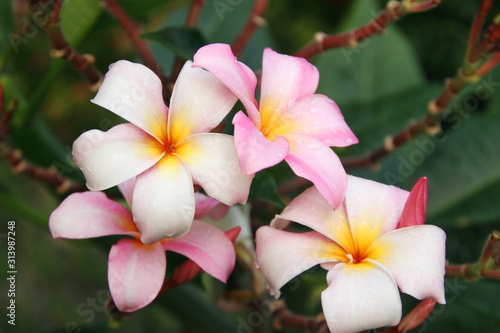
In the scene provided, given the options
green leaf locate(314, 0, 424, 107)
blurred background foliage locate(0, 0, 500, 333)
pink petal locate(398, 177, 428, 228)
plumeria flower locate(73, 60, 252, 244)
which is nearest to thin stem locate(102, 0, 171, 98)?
blurred background foliage locate(0, 0, 500, 333)

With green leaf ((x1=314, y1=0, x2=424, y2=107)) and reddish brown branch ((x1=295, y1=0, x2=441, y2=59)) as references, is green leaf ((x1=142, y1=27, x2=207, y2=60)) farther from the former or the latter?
green leaf ((x1=314, y1=0, x2=424, y2=107))

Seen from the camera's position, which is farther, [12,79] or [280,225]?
[12,79]

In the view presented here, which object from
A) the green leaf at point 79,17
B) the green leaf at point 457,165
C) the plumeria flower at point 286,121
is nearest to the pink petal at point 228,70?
the plumeria flower at point 286,121

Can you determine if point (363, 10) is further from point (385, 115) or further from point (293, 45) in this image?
point (293, 45)

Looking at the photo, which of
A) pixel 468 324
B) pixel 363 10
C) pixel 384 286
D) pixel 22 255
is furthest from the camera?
pixel 22 255

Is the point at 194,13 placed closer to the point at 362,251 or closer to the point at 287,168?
the point at 287,168

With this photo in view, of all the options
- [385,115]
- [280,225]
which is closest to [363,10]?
[385,115]

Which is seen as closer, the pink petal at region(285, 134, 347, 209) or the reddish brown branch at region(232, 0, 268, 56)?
the pink petal at region(285, 134, 347, 209)
